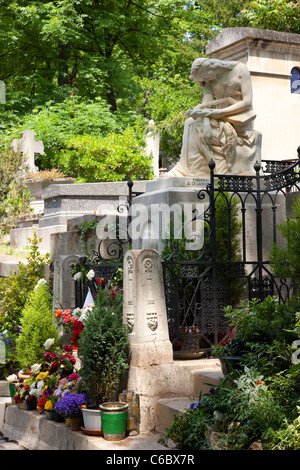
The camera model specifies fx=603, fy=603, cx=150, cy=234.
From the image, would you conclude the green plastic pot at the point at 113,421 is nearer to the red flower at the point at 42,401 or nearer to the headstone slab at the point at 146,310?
the headstone slab at the point at 146,310

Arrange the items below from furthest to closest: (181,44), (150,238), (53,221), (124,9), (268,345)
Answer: (124,9) < (181,44) < (53,221) < (150,238) < (268,345)

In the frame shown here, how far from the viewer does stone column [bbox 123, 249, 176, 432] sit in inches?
225

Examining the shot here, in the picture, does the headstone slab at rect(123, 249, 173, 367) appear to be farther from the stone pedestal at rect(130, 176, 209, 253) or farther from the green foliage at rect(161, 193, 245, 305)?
the stone pedestal at rect(130, 176, 209, 253)

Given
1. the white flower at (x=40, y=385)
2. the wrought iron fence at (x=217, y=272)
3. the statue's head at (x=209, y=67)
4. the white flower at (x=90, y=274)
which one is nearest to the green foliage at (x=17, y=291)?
the white flower at (x=90, y=274)

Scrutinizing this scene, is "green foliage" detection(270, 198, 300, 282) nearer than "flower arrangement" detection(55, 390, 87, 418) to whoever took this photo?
Yes

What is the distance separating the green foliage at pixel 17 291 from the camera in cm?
923

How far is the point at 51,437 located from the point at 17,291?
389cm

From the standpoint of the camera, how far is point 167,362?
19.2 feet

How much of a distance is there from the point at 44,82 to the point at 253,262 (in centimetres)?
1668

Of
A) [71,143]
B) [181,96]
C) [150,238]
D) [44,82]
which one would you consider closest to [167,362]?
[150,238]

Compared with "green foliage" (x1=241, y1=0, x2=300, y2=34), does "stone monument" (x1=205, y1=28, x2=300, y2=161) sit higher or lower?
lower

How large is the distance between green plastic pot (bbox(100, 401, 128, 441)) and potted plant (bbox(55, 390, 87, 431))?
0.40m

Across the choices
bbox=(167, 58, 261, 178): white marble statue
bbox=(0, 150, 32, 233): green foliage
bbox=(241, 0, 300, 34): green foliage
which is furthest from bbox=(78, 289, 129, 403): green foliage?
bbox=(241, 0, 300, 34): green foliage
